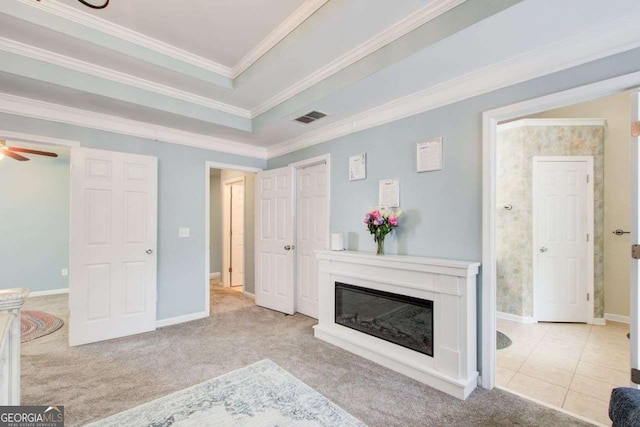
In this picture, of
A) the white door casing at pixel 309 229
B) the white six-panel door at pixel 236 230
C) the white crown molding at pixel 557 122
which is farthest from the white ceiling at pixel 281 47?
the white six-panel door at pixel 236 230

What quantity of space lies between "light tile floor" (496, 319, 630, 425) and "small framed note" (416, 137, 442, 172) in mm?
1867

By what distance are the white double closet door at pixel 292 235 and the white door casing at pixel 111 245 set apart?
1.49 m

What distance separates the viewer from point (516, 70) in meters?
2.18

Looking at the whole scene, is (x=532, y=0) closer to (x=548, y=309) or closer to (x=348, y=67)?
(x=348, y=67)

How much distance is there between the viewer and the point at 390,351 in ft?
8.73

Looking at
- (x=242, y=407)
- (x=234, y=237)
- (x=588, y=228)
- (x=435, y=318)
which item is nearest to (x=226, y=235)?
(x=234, y=237)

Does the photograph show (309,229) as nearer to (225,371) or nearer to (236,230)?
(225,371)

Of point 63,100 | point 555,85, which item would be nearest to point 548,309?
point 555,85

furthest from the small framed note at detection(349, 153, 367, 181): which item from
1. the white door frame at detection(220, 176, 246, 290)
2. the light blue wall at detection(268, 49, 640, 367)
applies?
the white door frame at detection(220, 176, 246, 290)

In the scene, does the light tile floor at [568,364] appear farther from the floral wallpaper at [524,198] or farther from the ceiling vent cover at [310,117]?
the ceiling vent cover at [310,117]

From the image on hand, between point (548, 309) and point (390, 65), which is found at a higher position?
point (390, 65)

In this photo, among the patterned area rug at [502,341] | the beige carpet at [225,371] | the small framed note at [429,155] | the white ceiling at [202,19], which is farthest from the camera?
the patterned area rug at [502,341]

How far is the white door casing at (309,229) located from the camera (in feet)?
12.8

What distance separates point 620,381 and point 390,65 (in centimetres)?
309
